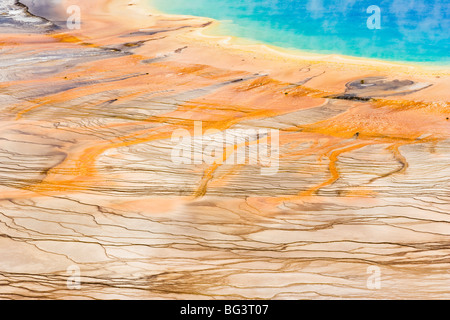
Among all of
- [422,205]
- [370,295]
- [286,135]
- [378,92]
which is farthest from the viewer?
[378,92]

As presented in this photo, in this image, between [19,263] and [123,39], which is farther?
[123,39]

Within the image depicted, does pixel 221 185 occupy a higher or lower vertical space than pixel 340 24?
lower

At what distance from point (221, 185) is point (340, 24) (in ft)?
28.3

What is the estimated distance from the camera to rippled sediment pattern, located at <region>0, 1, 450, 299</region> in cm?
330

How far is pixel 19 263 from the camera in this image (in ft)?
11.1

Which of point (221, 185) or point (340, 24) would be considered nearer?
point (221, 185)

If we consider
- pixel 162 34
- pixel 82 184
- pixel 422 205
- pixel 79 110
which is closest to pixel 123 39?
pixel 162 34

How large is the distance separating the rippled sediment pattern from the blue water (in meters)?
1.85

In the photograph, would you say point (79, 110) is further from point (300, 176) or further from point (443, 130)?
point (443, 130)

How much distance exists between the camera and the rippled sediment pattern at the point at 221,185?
330cm

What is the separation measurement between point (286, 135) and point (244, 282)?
2.73 metres

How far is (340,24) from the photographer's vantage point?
1170 cm

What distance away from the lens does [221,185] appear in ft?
14.8

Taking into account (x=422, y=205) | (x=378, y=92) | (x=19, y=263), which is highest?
(x=378, y=92)
